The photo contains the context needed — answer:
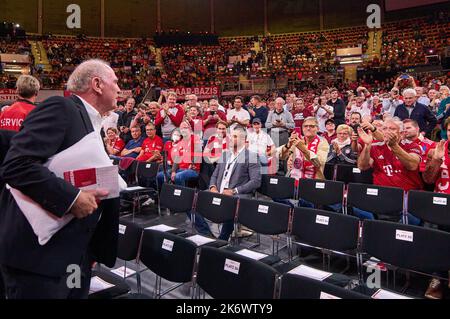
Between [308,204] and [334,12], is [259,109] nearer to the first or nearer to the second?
[308,204]

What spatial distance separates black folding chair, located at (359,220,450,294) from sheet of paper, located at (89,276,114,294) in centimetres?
181

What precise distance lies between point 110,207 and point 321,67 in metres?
17.3

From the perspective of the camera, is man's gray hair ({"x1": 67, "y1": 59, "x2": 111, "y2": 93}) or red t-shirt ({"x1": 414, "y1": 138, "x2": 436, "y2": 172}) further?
red t-shirt ({"x1": 414, "y1": 138, "x2": 436, "y2": 172})

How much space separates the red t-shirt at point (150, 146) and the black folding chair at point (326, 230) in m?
3.52

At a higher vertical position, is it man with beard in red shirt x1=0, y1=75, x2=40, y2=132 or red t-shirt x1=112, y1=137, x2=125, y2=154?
man with beard in red shirt x1=0, y1=75, x2=40, y2=132

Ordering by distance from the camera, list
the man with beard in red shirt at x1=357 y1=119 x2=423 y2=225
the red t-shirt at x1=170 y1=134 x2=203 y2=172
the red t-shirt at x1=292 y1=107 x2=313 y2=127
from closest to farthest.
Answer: the man with beard in red shirt at x1=357 y1=119 x2=423 y2=225
the red t-shirt at x1=170 y1=134 x2=203 y2=172
the red t-shirt at x1=292 y1=107 x2=313 y2=127

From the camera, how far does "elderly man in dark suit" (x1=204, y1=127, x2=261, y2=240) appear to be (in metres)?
3.95

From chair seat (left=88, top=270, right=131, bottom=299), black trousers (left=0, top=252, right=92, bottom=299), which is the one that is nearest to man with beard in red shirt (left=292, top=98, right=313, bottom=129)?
chair seat (left=88, top=270, right=131, bottom=299)

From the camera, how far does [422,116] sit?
5.38 m

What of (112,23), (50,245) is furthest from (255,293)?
(112,23)

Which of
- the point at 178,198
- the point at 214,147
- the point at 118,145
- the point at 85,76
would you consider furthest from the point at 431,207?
→ the point at 118,145

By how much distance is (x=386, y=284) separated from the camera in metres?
2.74

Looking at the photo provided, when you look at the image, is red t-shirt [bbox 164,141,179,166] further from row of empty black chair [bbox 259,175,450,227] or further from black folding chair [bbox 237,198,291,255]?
black folding chair [bbox 237,198,291,255]

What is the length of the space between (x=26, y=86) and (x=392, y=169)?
3.71 metres
